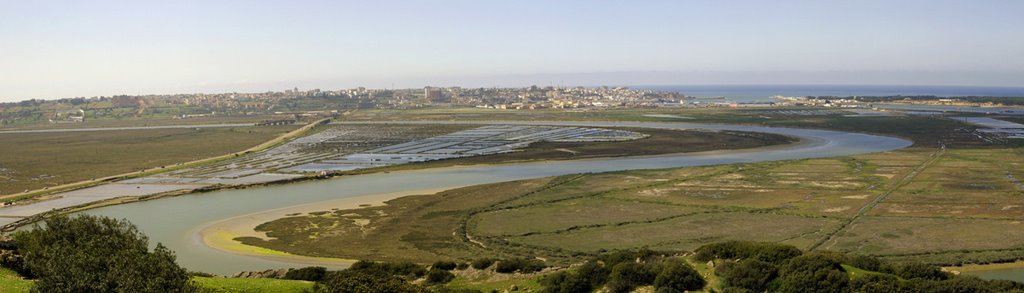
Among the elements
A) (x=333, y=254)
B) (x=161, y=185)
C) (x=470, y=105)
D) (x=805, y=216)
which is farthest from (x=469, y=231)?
(x=470, y=105)

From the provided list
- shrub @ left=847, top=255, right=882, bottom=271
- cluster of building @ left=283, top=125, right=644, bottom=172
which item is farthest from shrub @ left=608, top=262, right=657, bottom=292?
cluster of building @ left=283, top=125, right=644, bottom=172

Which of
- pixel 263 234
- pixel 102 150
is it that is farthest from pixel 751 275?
pixel 102 150

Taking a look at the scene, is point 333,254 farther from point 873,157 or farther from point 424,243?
point 873,157

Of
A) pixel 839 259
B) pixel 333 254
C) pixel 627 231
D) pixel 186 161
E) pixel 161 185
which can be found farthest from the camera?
pixel 186 161

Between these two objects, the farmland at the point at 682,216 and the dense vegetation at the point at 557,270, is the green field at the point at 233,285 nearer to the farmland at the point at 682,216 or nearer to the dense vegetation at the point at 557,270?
the dense vegetation at the point at 557,270

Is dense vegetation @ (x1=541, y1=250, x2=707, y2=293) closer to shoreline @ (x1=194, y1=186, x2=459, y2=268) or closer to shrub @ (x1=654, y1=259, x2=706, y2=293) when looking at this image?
shrub @ (x1=654, y1=259, x2=706, y2=293)

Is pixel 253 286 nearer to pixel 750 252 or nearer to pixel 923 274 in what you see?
pixel 750 252
